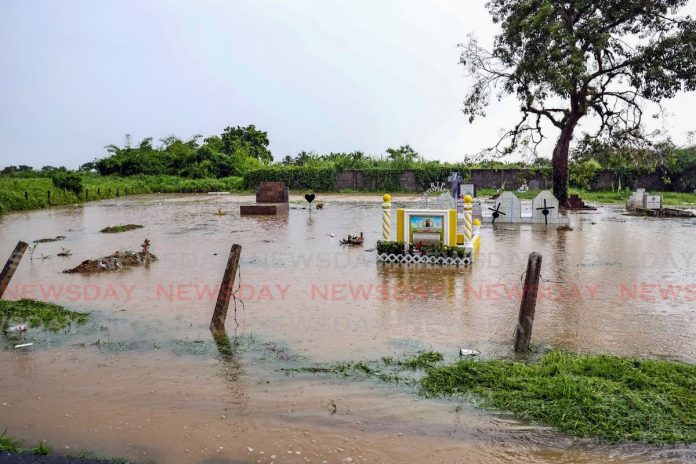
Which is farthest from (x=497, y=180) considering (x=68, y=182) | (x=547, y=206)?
(x=68, y=182)

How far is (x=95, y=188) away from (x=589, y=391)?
143ft

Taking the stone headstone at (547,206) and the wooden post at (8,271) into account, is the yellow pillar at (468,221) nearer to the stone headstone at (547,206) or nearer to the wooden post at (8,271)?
the stone headstone at (547,206)

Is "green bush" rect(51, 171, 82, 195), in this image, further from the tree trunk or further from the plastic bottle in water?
the plastic bottle in water

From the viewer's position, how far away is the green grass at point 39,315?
969cm

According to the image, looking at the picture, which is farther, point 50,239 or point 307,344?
point 50,239

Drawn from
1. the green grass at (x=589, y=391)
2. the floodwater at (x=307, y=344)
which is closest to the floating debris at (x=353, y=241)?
the floodwater at (x=307, y=344)

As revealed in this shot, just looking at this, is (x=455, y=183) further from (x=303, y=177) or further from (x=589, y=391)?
(x=303, y=177)

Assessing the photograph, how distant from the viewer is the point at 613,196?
40500 millimetres

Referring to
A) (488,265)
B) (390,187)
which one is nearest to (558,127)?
(390,187)

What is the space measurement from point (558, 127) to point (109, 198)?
31.2 meters

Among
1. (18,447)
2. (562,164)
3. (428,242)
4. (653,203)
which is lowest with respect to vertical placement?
(18,447)

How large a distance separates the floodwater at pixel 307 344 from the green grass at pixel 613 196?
1819 centimetres

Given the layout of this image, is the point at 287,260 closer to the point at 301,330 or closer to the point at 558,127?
the point at 301,330

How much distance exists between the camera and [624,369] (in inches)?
277
